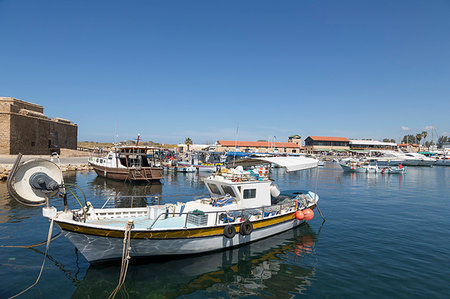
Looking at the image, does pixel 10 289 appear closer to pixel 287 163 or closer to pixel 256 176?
pixel 256 176

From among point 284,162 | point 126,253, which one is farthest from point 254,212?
point 126,253

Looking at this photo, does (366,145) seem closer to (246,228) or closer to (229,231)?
(246,228)

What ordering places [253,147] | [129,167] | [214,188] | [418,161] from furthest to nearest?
[253,147], [418,161], [129,167], [214,188]

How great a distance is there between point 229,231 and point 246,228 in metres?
1.04

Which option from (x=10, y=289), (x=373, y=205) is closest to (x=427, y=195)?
(x=373, y=205)

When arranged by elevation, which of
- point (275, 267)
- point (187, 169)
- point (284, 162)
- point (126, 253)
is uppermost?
point (284, 162)

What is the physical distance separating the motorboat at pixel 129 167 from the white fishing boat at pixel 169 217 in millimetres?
20942

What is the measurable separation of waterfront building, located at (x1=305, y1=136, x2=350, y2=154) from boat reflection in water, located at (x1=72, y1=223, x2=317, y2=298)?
104394 mm

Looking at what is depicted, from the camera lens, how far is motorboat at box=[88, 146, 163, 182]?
33531mm

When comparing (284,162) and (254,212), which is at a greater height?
(284,162)

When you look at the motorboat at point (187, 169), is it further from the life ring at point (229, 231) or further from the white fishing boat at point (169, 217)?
the life ring at point (229, 231)

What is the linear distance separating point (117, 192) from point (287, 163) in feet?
66.7

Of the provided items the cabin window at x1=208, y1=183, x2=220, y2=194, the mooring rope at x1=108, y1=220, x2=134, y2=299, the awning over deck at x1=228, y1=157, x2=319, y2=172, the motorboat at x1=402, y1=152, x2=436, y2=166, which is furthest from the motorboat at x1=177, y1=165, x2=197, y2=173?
the motorboat at x1=402, y1=152, x2=436, y2=166

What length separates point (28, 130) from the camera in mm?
46875
